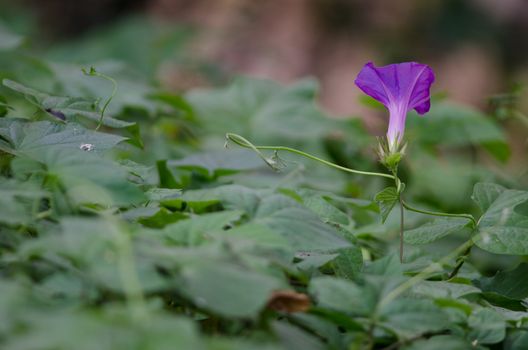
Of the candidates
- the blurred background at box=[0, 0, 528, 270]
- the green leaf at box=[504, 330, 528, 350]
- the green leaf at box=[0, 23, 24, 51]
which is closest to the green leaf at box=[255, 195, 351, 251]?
the green leaf at box=[504, 330, 528, 350]

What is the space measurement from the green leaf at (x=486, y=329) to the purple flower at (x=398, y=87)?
0.32 m

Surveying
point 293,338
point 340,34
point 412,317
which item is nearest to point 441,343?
point 412,317

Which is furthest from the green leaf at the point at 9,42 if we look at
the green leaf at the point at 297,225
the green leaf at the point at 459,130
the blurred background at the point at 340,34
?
the blurred background at the point at 340,34

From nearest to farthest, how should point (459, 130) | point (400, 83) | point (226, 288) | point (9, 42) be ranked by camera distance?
point (226, 288), point (400, 83), point (9, 42), point (459, 130)

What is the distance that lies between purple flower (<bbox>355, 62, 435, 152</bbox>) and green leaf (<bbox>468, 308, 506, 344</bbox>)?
1.03 feet

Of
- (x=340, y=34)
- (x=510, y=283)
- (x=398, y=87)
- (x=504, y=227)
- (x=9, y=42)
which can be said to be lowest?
(x=340, y=34)

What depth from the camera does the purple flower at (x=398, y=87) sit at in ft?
3.35

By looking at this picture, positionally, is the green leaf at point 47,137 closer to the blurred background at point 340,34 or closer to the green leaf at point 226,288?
the green leaf at point 226,288

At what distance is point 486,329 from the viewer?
2.57ft

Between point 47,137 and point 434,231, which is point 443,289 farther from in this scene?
point 47,137

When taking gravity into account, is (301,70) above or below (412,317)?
below

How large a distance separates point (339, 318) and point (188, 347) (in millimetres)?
248

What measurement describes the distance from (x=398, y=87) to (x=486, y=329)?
41cm

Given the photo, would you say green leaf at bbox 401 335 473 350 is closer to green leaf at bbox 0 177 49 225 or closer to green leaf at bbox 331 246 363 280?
green leaf at bbox 331 246 363 280
